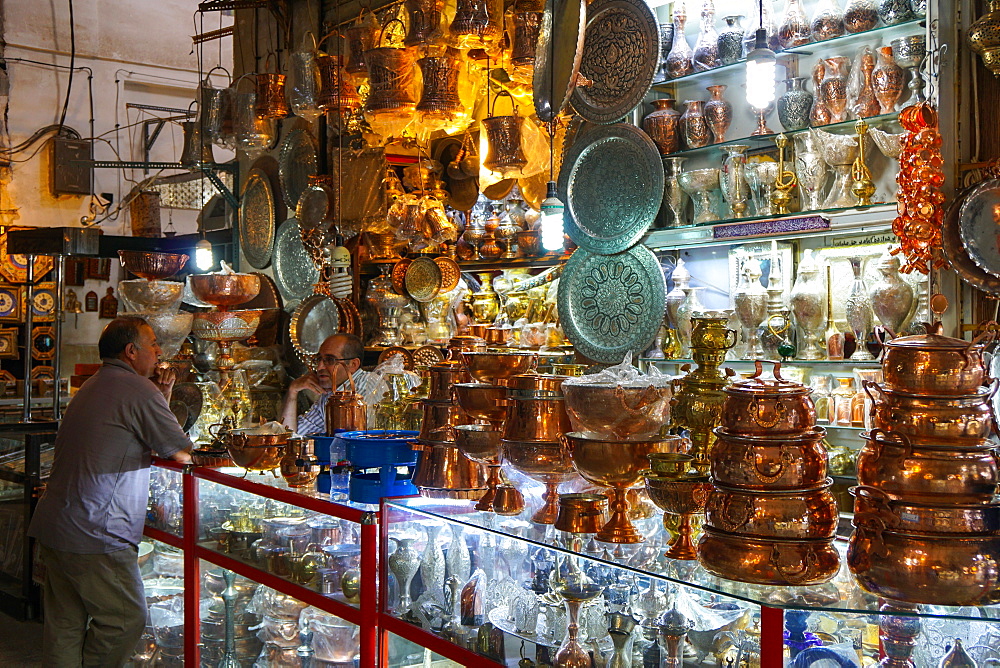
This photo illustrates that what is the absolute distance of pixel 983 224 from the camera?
3174 mm

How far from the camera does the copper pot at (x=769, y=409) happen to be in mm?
1604

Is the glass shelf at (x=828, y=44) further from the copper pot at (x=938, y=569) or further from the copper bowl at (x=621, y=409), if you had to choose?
the copper pot at (x=938, y=569)

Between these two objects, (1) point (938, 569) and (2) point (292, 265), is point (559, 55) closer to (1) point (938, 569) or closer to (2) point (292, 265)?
(1) point (938, 569)

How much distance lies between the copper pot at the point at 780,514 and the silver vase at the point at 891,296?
210 centimetres

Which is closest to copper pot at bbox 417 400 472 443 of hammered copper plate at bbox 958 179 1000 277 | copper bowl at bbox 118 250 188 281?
hammered copper plate at bbox 958 179 1000 277

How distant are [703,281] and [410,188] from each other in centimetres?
176

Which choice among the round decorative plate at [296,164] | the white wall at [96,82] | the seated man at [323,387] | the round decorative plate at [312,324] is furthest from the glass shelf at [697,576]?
the white wall at [96,82]

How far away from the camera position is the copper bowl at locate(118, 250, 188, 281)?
4.48m

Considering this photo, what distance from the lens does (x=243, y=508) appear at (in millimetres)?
3045

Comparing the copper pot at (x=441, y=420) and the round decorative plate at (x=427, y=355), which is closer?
the copper pot at (x=441, y=420)

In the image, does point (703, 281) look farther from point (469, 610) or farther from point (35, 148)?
point (35, 148)

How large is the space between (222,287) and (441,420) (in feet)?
6.66

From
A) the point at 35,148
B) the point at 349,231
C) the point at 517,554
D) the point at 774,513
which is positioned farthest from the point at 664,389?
the point at 35,148

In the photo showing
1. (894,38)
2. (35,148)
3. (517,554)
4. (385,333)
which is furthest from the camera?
(35,148)
